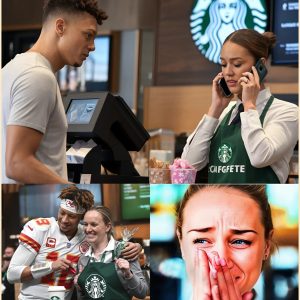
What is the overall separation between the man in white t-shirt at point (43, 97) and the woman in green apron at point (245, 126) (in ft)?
1.60

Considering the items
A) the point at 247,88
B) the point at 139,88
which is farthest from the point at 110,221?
the point at 139,88

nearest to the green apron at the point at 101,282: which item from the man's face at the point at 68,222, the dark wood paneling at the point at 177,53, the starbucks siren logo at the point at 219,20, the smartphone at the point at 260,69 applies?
the man's face at the point at 68,222

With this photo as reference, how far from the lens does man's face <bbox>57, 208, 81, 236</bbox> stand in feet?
7.54

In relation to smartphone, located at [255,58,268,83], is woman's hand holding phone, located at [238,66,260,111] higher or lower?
lower

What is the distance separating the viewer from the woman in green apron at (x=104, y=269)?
2240mm

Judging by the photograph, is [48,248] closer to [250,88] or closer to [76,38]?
[76,38]

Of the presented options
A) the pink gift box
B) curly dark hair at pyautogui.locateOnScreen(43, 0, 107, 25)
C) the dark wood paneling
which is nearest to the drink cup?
the pink gift box

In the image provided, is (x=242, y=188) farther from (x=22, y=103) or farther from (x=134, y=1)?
(x=134, y=1)

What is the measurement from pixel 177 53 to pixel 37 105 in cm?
494

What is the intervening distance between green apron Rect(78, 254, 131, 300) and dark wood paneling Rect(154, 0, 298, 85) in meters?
4.97

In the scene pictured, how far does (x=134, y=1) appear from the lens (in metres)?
8.11

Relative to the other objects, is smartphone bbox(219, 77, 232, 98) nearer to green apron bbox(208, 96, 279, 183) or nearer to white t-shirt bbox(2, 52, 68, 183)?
green apron bbox(208, 96, 279, 183)

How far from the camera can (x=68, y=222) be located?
230cm

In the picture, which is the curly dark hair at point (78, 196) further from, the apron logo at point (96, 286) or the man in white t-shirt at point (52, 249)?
the apron logo at point (96, 286)
